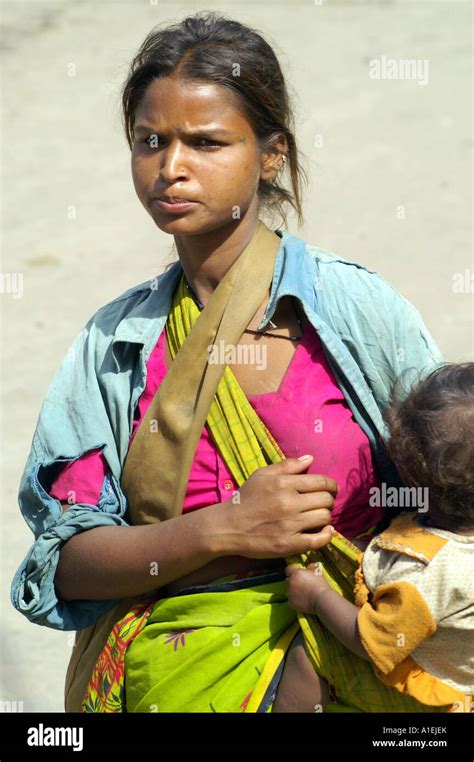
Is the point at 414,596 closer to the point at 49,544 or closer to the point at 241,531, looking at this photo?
the point at 241,531

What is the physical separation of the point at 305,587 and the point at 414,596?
0.71 feet

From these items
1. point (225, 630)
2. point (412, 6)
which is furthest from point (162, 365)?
point (412, 6)

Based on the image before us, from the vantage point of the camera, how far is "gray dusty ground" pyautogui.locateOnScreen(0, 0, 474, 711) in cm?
690

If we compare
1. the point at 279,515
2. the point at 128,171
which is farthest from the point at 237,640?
the point at 128,171

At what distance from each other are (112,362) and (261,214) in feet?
1.50

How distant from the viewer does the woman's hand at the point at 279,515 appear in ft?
8.21

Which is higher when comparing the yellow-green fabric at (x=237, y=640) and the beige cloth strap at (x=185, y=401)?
the beige cloth strap at (x=185, y=401)

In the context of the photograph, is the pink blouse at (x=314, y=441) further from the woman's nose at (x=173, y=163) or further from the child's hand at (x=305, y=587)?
the woman's nose at (x=173, y=163)

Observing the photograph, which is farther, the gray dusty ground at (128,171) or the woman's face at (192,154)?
the gray dusty ground at (128,171)

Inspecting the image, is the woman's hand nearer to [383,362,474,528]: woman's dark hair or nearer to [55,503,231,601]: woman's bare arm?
[55,503,231,601]: woman's bare arm

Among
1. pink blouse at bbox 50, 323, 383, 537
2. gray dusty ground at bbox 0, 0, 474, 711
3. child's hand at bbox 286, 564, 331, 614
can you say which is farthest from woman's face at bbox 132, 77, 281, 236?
gray dusty ground at bbox 0, 0, 474, 711

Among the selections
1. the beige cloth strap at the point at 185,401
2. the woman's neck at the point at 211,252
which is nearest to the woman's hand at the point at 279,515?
the beige cloth strap at the point at 185,401
